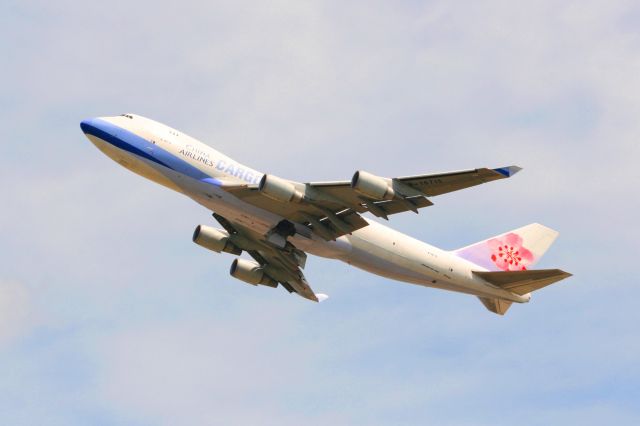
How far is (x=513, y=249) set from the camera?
197 ft

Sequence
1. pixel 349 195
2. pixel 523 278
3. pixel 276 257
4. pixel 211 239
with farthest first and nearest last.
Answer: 1. pixel 276 257
2. pixel 211 239
3. pixel 523 278
4. pixel 349 195

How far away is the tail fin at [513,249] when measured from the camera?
2274 inches

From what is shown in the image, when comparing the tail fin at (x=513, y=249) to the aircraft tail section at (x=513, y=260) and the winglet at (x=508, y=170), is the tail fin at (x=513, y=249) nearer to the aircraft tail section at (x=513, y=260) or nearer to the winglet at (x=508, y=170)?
the aircraft tail section at (x=513, y=260)

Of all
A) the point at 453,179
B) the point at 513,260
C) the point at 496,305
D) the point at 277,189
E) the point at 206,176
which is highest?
the point at 206,176

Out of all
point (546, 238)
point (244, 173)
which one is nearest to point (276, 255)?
point (244, 173)

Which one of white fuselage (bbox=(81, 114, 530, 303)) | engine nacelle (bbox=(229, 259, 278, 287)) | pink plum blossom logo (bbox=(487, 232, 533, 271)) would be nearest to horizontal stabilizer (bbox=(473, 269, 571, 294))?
pink plum blossom logo (bbox=(487, 232, 533, 271))

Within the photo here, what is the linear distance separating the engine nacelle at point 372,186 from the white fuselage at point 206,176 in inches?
238

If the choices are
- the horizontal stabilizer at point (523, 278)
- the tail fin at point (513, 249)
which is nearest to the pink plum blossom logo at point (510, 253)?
the tail fin at point (513, 249)

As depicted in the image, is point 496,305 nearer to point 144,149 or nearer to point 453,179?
point 453,179

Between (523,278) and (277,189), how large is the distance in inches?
603

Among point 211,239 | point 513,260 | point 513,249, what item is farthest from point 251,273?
point 513,249

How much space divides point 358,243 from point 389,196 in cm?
653

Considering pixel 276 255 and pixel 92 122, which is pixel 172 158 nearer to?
pixel 92 122

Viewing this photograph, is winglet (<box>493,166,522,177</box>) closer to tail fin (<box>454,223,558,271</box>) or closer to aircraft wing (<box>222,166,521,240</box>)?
aircraft wing (<box>222,166,521,240</box>)
